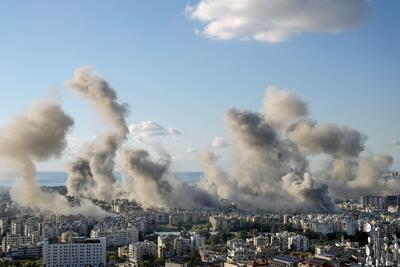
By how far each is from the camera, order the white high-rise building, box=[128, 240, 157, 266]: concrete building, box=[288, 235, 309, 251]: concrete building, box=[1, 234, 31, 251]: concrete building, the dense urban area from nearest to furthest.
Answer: the dense urban area → the white high-rise building → box=[128, 240, 157, 266]: concrete building → box=[288, 235, 309, 251]: concrete building → box=[1, 234, 31, 251]: concrete building

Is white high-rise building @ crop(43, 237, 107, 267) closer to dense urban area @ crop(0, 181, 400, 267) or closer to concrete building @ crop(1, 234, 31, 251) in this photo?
dense urban area @ crop(0, 181, 400, 267)

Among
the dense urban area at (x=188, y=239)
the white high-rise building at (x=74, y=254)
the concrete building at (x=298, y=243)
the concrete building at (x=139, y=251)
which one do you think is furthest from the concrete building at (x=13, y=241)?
the concrete building at (x=298, y=243)

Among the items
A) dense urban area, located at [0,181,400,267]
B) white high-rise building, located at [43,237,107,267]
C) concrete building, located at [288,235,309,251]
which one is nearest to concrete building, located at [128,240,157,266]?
dense urban area, located at [0,181,400,267]

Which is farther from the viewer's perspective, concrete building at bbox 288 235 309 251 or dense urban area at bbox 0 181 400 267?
concrete building at bbox 288 235 309 251

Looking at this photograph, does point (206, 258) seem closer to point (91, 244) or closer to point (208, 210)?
point (91, 244)

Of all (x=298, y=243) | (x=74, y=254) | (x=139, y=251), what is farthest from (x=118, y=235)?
(x=298, y=243)

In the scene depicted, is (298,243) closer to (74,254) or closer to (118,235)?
(118,235)

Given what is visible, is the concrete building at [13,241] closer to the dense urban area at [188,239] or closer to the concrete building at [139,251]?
the dense urban area at [188,239]

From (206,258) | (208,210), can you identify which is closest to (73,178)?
(208,210)
